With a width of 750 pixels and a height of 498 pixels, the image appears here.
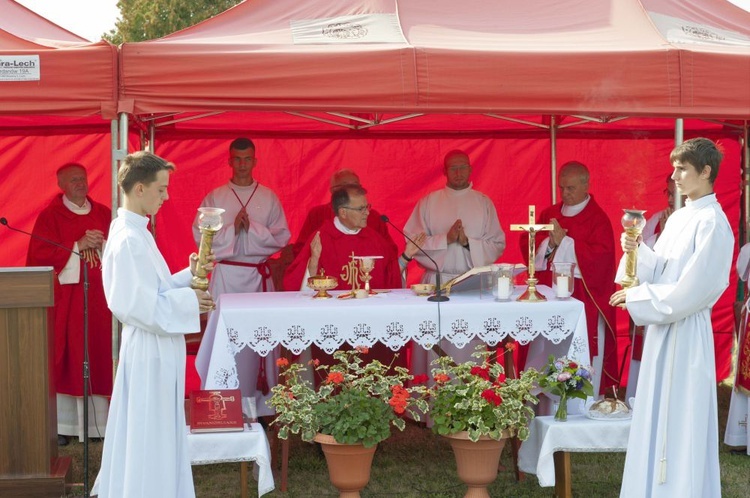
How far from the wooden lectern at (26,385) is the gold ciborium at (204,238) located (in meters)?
1.22

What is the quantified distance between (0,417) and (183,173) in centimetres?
380

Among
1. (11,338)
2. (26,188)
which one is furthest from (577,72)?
(26,188)

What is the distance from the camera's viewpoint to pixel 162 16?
1011 inches

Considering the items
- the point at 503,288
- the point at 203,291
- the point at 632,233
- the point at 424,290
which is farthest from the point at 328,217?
the point at 632,233

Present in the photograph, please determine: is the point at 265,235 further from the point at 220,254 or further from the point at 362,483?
the point at 362,483

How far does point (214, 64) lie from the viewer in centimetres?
569

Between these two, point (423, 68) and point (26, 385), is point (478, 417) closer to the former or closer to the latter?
point (423, 68)

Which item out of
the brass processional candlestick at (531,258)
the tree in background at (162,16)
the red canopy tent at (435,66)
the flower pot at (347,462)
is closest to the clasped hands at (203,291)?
the flower pot at (347,462)

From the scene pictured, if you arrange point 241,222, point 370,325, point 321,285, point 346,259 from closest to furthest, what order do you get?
point 370,325 → point 321,285 → point 346,259 → point 241,222

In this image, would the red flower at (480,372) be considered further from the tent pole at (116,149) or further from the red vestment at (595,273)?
the red vestment at (595,273)

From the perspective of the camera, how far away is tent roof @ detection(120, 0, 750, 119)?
5.70m

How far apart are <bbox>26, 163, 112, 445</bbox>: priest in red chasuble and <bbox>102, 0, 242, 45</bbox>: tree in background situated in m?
18.6

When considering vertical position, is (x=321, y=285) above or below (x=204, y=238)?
below

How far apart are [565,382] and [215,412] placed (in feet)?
6.18
